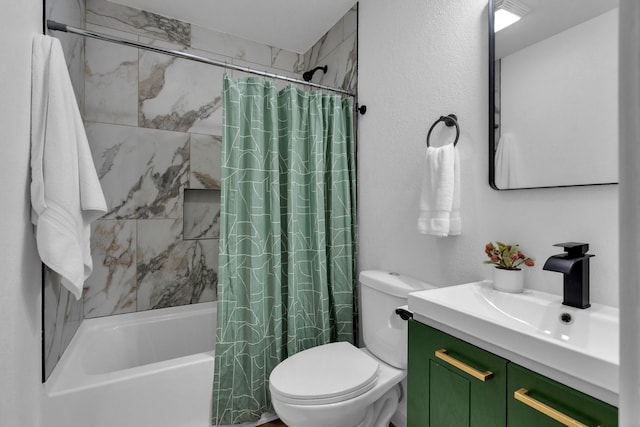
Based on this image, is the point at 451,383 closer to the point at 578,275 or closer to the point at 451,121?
the point at 578,275

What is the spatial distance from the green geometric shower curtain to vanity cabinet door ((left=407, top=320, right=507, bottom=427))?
86cm

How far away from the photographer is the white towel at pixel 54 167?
1.16 metres

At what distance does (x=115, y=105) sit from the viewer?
216cm

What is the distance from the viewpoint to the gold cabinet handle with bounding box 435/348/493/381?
2.82 feet

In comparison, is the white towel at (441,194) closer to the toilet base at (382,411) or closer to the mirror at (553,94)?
the mirror at (553,94)

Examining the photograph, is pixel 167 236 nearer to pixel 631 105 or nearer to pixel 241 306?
pixel 241 306

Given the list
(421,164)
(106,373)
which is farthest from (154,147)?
(421,164)

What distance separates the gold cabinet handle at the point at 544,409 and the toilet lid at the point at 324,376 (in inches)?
27.0

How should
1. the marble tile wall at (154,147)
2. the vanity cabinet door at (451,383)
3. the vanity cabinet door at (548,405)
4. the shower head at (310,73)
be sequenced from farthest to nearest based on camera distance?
the shower head at (310,73)
the marble tile wall at (154,147)
the vanity cabinet door at (451,383)
the vanity cabinet door at (548,405)

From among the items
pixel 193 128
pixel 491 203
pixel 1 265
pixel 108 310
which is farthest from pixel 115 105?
pixel 491 203

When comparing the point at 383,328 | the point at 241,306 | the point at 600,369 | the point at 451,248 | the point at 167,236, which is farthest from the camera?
the point at 167,236

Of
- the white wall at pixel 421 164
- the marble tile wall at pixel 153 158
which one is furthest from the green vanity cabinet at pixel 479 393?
the marble tile wall at pixel 153 158

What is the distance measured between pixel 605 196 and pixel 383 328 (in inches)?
39.9

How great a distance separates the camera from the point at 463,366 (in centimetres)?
91
